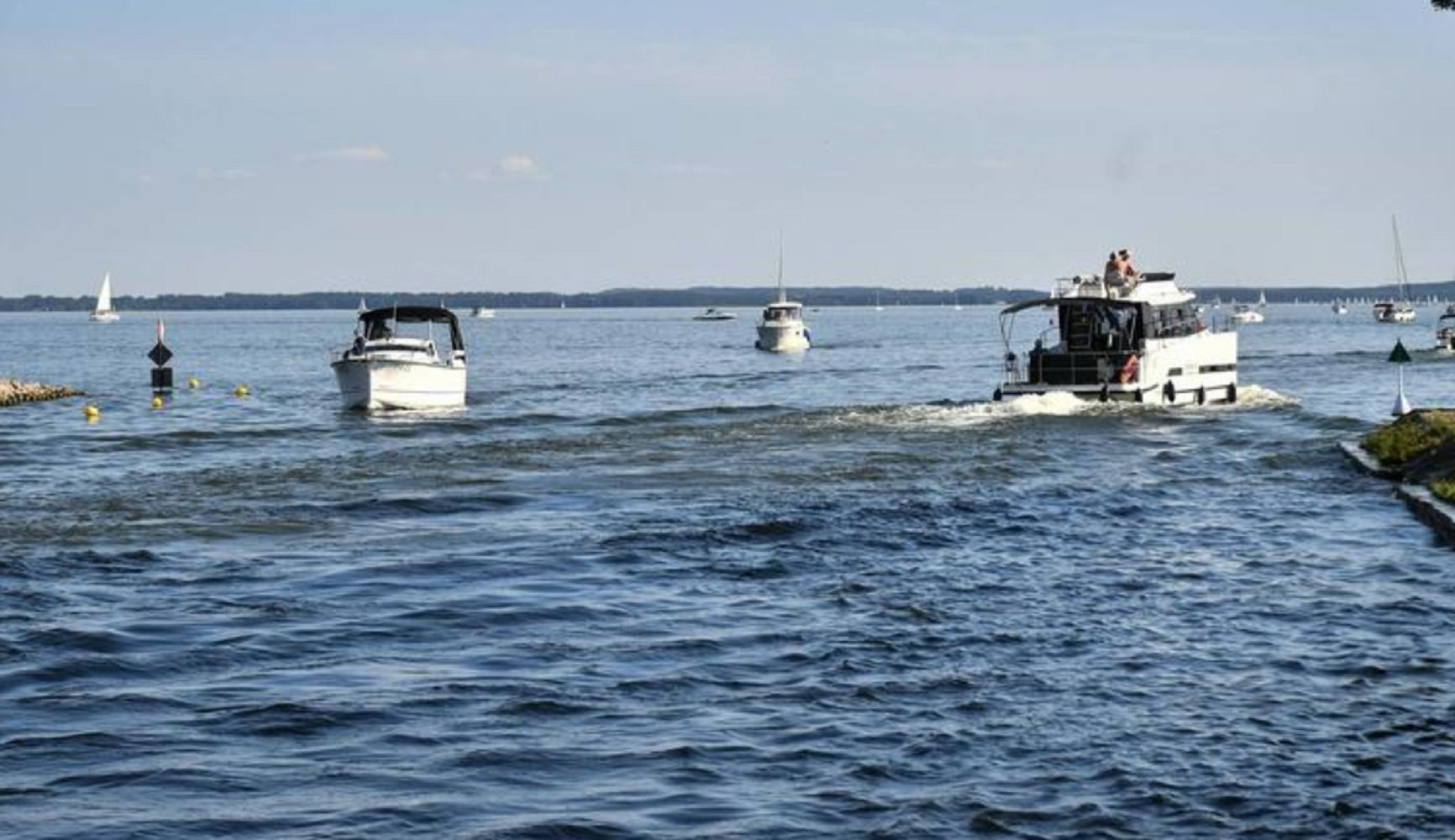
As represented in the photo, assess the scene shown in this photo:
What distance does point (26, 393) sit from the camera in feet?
241

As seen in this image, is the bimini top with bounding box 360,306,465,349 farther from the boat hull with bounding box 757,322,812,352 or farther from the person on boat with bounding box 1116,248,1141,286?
the boat hull with bounding box 757,322,812,352

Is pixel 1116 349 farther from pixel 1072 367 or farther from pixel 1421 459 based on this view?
pixel 1421 459

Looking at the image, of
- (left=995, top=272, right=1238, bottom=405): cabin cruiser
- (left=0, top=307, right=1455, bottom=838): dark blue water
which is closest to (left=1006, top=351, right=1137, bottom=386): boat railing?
(left=995, top=272, right=1238, bottom=405): cabin cruiser

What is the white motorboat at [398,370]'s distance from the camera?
193ft

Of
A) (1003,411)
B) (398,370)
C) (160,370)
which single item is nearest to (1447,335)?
(1003,411)

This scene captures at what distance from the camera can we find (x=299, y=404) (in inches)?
2798

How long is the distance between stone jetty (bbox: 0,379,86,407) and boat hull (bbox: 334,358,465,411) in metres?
16.0

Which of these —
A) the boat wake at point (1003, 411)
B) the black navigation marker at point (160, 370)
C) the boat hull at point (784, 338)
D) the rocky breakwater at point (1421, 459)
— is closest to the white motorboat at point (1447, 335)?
the boat hull at point (784, 338)

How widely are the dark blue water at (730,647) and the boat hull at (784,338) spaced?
286ft

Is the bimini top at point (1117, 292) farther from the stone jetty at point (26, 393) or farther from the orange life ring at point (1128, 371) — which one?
the stone jetty at point (26, 393)

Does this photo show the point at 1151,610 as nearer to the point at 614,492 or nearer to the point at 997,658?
the point at 997,658

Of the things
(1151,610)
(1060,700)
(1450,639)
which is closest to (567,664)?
(1060,700)

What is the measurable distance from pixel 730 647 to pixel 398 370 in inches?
1618

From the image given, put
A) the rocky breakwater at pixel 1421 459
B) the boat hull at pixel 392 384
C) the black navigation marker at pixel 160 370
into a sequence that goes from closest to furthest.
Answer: the rocky breakwater at pixel 1421 459 → the boat hull at pixel 392 384 → the black navigation marker at pixel 160 370
